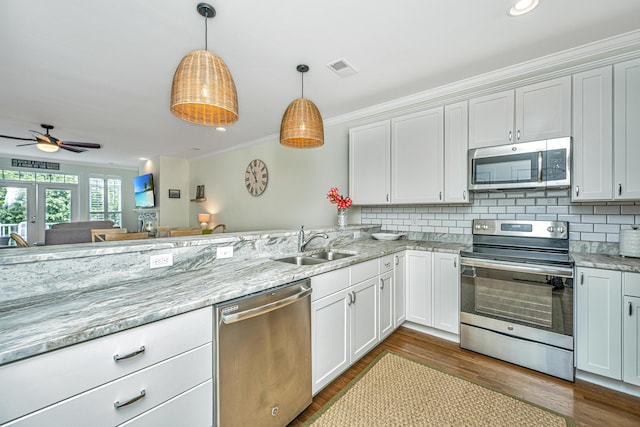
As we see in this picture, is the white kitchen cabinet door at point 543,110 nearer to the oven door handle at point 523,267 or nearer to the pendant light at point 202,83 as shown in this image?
the oven door handle at point 523,267

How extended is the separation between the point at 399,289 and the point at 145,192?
22.8 feet

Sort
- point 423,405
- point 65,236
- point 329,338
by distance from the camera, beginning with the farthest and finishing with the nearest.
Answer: point 65,236
point 329,338
point 423,405

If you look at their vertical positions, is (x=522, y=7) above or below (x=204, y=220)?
above

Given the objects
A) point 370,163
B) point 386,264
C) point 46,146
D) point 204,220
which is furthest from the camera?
point 204,220

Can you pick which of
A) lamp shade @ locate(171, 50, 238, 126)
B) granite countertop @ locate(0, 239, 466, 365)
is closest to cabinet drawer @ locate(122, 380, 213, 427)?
granite countertop @ locate(0, 239, 466, 365)

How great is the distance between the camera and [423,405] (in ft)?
5.80

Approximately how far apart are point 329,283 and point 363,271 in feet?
1.42

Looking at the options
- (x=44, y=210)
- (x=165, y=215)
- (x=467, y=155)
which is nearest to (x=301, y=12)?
(x=467, y=155)

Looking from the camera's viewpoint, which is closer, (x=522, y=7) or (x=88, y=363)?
(x=88, y=363)

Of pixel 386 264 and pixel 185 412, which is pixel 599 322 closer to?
pixel 386 264

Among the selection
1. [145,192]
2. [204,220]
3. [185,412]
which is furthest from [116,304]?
[145,192]

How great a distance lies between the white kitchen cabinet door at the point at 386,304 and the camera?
2.44 meters

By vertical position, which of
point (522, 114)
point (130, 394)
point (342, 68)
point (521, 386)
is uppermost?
point (342, 68)

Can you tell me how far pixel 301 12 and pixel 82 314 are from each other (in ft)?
6.78
